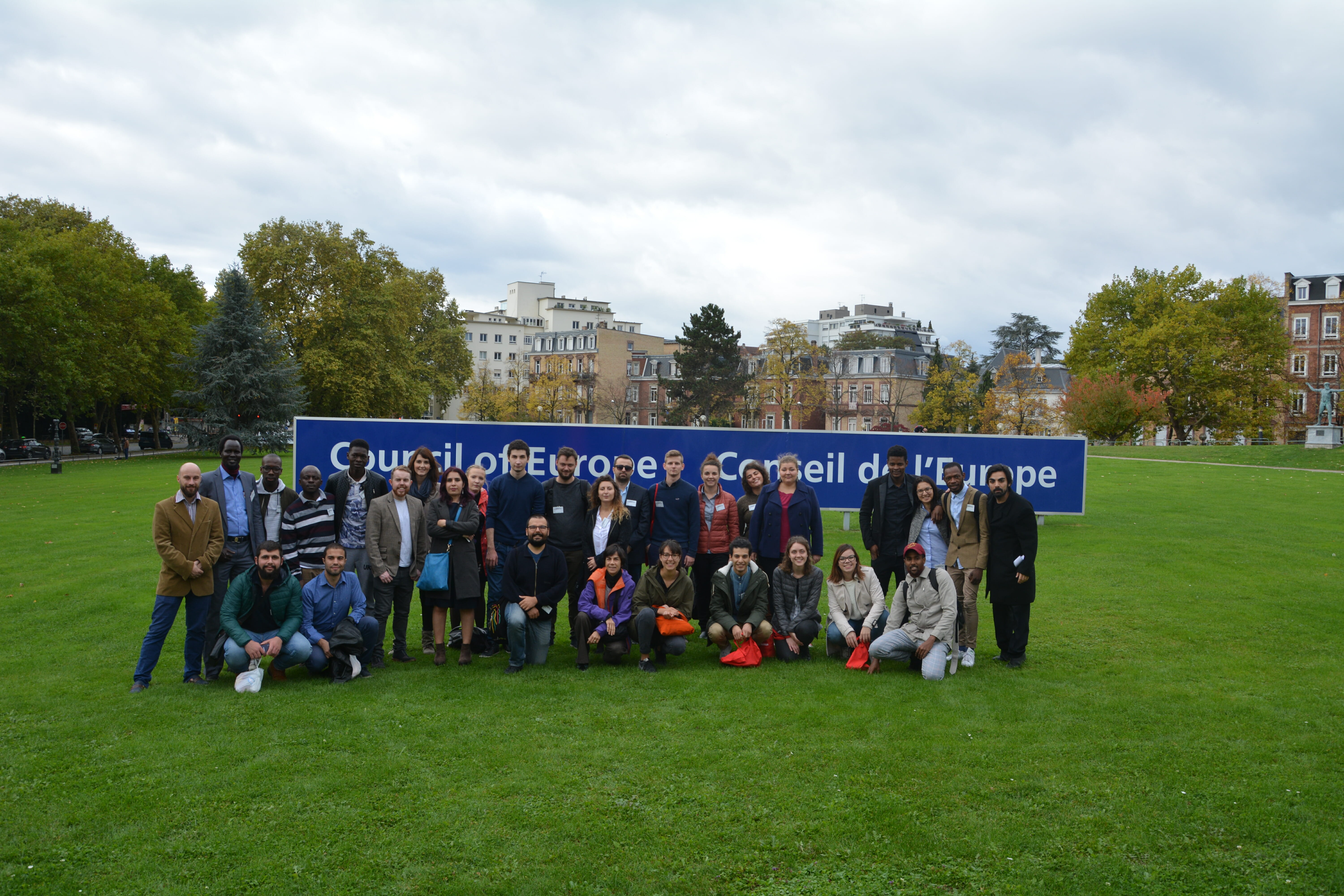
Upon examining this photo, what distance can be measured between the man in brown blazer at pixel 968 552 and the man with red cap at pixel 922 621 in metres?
0.20

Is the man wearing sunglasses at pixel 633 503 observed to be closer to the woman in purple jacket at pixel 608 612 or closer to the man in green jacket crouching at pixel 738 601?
the woman in purple jacket at pixel 608 612

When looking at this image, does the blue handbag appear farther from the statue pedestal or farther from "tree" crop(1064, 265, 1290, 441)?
"tree" crop(1064, 265, 1290, 441)

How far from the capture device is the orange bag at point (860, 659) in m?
8.38

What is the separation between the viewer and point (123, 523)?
1894 centimetres

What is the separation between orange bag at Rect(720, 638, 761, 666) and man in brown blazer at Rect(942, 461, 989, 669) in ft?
6.52

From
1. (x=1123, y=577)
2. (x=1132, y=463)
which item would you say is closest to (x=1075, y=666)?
(x=1123, y=577)

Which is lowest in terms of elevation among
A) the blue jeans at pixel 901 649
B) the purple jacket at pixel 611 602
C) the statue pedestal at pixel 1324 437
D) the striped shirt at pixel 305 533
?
the blue jeans at pixel 901 649

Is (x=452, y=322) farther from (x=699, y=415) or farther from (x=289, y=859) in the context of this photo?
(x=289, y=859)

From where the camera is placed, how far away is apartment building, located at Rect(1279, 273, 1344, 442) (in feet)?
263

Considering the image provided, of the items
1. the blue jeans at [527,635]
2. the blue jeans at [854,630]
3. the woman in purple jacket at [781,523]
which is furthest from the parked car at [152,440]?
the blue jeans at [854,630]

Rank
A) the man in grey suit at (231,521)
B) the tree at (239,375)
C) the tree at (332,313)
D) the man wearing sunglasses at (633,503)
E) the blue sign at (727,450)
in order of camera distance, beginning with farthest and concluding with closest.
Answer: the tree at (332,313) → the tree at (239,375) → the blue sign at (727,450) → the man wearing sunglasses at (633,503) → the man in grey suit at (231,521)

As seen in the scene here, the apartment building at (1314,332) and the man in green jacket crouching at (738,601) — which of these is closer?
the man in green jacket crouching at (738,601)

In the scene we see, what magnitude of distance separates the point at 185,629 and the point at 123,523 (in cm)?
1126

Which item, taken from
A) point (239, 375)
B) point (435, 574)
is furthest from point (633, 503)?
point (239, 375)
